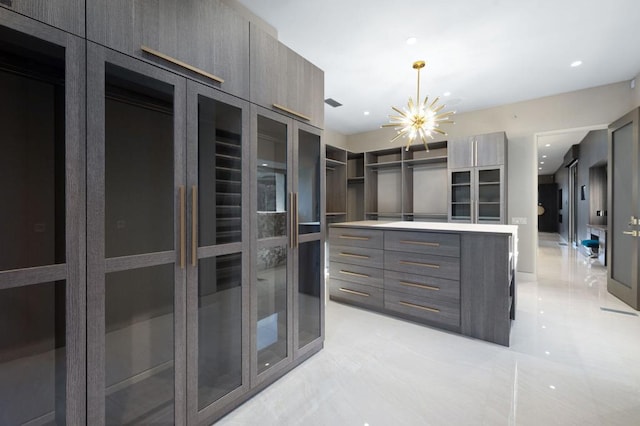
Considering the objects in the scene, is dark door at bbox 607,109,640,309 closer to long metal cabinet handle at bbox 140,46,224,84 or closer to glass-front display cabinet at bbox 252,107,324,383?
glass-front display cabinet at bbox 252,107,324,383

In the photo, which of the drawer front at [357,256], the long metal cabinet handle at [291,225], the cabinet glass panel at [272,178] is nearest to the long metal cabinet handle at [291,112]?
the cabinet glass panel at [272,178]

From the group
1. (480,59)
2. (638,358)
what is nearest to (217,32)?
(480,59)

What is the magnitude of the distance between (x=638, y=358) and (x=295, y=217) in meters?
3.15

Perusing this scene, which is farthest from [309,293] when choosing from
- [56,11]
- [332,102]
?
[332,102]

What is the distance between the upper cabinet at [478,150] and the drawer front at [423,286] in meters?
2.93

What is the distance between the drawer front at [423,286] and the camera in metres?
2.70

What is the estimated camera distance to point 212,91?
155cm

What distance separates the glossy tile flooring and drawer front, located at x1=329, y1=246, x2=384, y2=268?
2.09 ft

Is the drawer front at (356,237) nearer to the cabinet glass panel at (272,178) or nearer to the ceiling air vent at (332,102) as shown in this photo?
the cabinet glass panel at (272,178)

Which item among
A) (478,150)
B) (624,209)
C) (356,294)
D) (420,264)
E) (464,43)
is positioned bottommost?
(356,294)

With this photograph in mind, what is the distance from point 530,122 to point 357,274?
4.16 meters

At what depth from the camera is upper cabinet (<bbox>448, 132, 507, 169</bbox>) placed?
179 inches

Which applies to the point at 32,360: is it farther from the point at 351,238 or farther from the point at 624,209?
the point at 624,209

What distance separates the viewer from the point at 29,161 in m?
1.25
